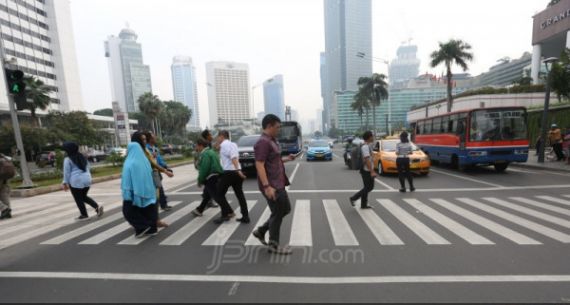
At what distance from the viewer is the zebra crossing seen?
4.36m

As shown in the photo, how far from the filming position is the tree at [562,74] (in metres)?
11.2

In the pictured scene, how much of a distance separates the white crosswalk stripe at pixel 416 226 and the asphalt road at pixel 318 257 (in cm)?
2

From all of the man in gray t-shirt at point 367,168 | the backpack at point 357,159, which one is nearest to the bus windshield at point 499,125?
the man in gray t-shirt at point 367,168

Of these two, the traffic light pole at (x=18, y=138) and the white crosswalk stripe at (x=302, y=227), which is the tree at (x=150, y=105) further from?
the white crosswalk stripe at (x=302, y=227)

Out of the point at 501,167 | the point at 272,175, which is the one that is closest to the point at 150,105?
the point at 501,167

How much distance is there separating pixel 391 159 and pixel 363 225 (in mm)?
6674

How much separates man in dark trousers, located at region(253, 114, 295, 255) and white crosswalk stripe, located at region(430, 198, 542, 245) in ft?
11.2

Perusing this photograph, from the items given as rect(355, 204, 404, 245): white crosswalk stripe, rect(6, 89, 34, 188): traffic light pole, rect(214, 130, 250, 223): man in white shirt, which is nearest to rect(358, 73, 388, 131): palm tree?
rect(355, 204, 404, 245): white crosswalk stripe

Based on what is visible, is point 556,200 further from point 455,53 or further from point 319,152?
point 455,53

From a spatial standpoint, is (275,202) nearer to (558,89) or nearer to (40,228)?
(40,228)

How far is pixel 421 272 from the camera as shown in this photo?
10.8ft

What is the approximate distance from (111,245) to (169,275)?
1715mm

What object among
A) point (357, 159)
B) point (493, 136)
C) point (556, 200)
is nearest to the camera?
point (357, 159)

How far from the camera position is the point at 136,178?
14.6ft
